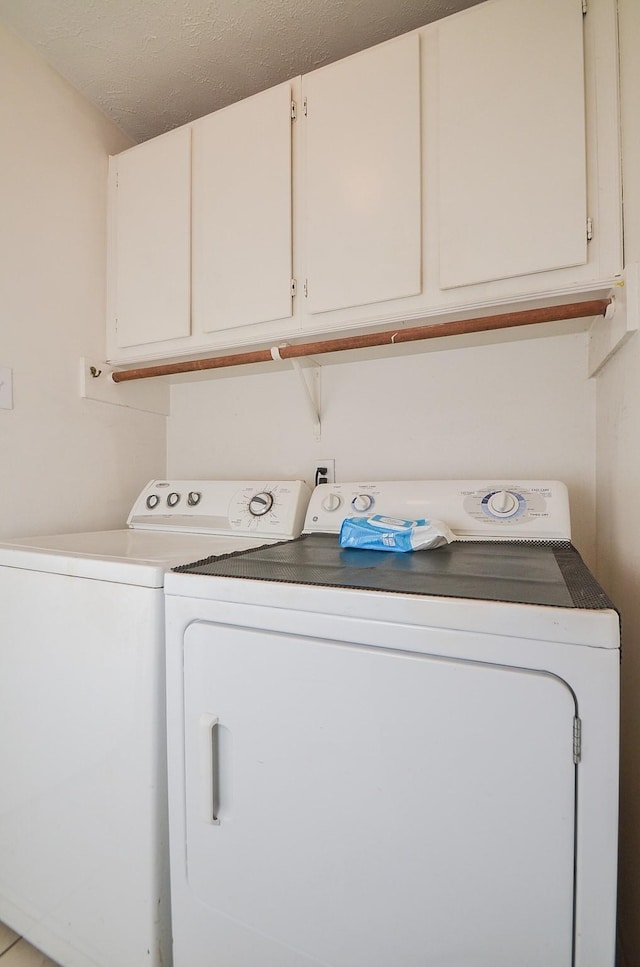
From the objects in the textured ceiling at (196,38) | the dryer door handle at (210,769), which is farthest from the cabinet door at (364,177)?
the dryer door handle at (210,769)

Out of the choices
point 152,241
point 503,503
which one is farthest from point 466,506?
point 152,241

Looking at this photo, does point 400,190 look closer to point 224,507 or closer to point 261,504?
point 261,504

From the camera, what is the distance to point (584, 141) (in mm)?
1023

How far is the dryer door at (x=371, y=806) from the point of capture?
621 mm

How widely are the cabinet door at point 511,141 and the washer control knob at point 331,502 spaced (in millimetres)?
727

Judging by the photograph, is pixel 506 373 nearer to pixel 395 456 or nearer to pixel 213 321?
pixel 395 456

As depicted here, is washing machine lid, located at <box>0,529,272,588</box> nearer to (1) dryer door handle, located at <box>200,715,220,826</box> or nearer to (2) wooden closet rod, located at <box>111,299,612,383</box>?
(1) dryer door handle, located at <box>200,715,220,826</box>

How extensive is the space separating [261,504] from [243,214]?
98 centimetres

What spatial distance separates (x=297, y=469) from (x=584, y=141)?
1.30m

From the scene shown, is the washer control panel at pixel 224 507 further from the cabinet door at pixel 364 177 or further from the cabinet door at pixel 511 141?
the cabinet door at pixel 511 141

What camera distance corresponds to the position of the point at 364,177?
1249 mm

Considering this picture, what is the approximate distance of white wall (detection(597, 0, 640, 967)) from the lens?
91cm

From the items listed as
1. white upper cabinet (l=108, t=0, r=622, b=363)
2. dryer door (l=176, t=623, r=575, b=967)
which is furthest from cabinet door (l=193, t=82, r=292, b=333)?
dryer door (l=176, t=623, r=575, b=967)

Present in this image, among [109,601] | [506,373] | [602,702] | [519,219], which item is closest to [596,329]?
[506,373]
